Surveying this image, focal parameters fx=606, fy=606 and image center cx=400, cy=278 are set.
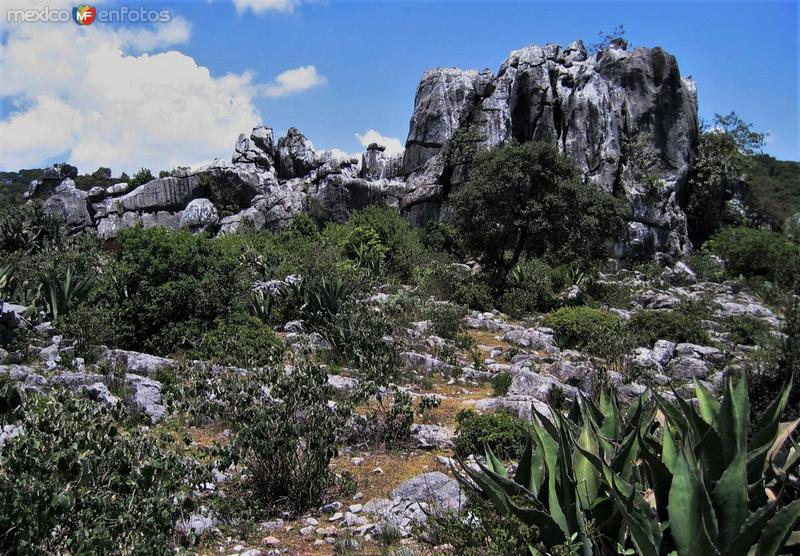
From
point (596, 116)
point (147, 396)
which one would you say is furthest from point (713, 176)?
point (147, 396)

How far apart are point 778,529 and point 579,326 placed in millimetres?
12460

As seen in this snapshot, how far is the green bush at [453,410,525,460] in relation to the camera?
22.4ft

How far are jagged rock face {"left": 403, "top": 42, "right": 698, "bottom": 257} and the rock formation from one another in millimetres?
76

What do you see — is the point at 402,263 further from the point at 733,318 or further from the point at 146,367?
the point at 146,367

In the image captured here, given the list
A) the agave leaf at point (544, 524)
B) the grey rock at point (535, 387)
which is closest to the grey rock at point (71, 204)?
the grey rock at point (535, 387)

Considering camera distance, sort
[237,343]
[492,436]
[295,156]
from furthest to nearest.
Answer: [295,156] < [237,343] < [492,436]

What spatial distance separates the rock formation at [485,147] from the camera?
120 ft

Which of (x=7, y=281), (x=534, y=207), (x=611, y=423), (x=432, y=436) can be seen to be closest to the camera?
(x=611, y=423)

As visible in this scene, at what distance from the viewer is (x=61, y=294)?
12.8 m

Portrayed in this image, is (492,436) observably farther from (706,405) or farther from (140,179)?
(140,179)

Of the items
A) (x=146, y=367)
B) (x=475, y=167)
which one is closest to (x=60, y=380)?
(x=146, y=367)

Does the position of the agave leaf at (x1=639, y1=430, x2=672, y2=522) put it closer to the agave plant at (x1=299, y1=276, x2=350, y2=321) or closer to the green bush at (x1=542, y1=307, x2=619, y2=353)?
the agave plant at (x1=299, y1=276, x2=350, y2=321)

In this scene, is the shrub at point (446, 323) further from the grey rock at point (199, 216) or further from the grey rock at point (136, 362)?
the grey rock at point (199, 216)

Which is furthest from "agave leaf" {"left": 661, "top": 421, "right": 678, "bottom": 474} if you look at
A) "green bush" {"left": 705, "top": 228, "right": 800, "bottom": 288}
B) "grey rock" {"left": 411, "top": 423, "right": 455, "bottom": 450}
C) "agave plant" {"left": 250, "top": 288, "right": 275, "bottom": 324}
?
"green bush" {"left": 705, "top": 228, "right": 800, "bottom": 288}
